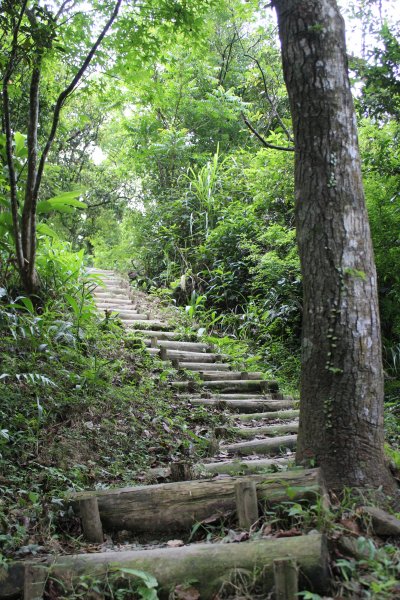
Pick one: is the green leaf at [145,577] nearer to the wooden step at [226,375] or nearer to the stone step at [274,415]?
the stone step at [274,415]

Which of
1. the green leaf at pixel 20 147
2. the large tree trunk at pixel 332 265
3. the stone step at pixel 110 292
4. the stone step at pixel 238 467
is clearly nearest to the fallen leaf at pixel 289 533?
the large tree trunk at pixel 332 265

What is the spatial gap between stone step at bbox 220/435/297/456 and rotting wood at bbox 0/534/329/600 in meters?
1.88

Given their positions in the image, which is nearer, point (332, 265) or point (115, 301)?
point (332, 265)

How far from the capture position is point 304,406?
321 cm

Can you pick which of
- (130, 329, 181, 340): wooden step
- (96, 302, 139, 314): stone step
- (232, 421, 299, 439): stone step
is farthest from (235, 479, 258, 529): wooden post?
(96, 302, 139, 314): stone step

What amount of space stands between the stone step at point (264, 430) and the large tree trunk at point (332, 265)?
1.75m

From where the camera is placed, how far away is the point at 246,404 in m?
5.82

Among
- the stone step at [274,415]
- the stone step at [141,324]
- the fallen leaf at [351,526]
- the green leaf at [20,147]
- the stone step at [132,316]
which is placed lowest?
the stone step at [274,415]

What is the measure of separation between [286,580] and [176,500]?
997 millimetres

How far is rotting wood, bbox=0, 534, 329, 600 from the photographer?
2273mm

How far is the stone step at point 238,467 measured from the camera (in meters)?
3.68

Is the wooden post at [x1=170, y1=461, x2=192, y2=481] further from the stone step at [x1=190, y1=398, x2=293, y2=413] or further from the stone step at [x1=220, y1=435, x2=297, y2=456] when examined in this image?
the stone step at [x1=190, y1=398, x2=293, y2=413]

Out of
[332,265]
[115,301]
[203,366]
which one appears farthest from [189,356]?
[332,265]

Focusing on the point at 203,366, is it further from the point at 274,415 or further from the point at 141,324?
the point at 274,415
